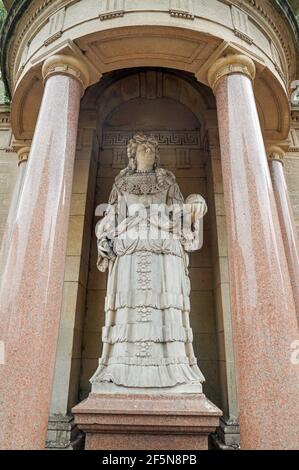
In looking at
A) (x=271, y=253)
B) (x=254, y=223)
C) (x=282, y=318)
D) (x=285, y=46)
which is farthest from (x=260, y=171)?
(x=285, y=46)

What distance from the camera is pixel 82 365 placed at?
21.7 ft

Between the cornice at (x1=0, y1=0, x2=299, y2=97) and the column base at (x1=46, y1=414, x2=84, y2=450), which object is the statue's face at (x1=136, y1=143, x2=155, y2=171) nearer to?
the cornice at (x1=0, y1=0, x2=299, y2=97)

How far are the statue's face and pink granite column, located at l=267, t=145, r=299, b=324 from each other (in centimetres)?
293

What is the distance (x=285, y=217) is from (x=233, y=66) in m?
3.18

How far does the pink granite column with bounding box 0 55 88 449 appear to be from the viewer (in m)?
3.54

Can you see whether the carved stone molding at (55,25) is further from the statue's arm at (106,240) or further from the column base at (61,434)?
the column base at (61,434)

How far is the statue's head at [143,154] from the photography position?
21.0 feet

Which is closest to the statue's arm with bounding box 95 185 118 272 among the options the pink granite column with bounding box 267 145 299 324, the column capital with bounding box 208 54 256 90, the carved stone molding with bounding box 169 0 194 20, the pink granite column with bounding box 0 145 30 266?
the pink granite column with bounding box 0 145 30 266

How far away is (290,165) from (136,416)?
6.91 metres

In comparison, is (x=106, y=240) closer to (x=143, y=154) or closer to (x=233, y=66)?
(x=143, y=154)

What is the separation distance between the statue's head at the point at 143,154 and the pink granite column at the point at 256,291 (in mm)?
1553

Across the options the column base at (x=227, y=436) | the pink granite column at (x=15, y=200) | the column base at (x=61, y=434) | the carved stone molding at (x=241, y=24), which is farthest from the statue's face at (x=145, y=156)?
the column base at (x=227, y=436)

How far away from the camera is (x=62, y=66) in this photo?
5.56 meters

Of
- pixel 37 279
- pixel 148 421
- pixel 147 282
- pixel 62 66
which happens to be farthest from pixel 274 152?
pixel 148 421
